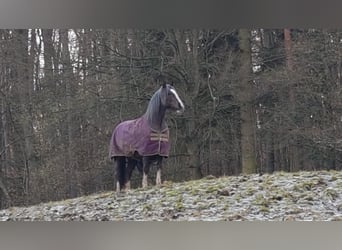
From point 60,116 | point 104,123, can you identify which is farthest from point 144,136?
point 60,116

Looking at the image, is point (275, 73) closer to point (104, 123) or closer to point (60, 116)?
point (104, 123)

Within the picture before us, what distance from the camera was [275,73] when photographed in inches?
193

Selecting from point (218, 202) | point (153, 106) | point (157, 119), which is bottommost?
point (218, 202)

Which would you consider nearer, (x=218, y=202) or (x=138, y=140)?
(x=218, y=202)

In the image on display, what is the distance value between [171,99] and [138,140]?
0.42 m

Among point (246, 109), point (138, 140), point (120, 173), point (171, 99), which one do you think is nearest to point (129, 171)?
point (120, 173)

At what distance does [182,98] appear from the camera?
4953 mm

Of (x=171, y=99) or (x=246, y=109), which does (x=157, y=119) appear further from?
(x=246, y=109)

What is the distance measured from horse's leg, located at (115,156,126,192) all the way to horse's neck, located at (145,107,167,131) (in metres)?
0.36

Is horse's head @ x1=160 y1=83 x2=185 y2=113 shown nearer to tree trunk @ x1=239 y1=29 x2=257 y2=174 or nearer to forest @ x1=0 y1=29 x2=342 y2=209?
forest @ x1=0 y1=29 x2=342 y2=209

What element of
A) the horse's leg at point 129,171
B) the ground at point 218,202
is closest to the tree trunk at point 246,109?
the ground at point 218,202

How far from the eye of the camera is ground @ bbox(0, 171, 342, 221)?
484 centimetres

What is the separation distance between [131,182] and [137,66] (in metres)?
0.90

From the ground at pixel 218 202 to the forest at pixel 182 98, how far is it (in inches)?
2.9
